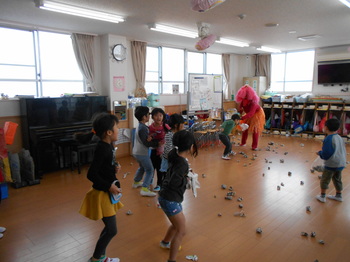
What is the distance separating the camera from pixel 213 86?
7.68 meters

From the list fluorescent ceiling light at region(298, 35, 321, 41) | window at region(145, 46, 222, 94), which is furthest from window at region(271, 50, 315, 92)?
window at region(145, 46, 222, 94)

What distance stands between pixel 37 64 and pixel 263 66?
306 inches

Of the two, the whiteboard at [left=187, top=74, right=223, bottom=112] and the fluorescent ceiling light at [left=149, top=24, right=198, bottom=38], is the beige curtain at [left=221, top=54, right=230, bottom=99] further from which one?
the fluorescent ceiling light at [left=149, top=24, right=198, bottom=38]

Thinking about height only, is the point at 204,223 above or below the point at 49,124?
below

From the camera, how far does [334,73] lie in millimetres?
8367

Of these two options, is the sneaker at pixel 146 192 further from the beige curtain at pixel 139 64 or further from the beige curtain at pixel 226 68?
the beige curtain at pixel 226 68

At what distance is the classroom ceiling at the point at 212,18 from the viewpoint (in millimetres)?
4117

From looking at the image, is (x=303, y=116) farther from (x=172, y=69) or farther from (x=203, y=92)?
(x=172, y=69)

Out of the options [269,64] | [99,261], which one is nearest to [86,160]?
[99,261]

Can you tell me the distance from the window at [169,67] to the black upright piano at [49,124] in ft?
8.28

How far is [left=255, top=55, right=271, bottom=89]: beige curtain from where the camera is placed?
32.5 ft

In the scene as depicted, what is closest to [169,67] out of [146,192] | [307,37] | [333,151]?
[307,37]

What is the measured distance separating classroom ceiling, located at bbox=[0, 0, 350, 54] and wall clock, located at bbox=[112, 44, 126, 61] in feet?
1.02

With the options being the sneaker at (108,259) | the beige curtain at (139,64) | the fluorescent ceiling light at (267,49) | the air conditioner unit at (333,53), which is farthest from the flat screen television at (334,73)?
the sneaker at (108,259)
